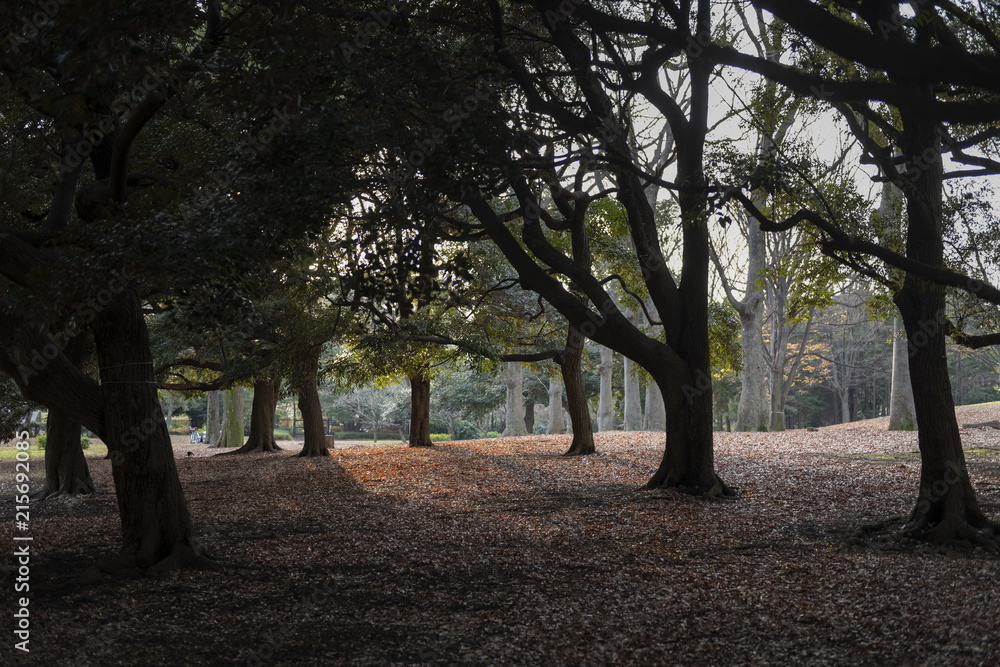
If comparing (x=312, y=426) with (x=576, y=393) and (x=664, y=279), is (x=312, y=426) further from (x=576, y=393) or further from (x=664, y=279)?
(x=664, y=279)

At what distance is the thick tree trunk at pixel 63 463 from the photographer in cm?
1350

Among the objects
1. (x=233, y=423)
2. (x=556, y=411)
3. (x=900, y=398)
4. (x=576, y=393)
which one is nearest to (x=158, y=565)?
(x=576, y=393)

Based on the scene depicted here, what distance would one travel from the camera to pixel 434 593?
20.5 feet

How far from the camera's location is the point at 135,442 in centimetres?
683

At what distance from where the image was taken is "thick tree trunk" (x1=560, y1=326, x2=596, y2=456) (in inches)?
655

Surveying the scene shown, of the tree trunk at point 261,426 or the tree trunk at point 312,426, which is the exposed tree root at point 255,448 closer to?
the tree trunk at point 261,426

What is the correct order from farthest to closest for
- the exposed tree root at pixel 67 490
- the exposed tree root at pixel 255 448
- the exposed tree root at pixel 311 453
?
the exposed tree root at pixel 255 448
the exposed tree root at pixel 311 453
the exposed tree root at pixel 67 490

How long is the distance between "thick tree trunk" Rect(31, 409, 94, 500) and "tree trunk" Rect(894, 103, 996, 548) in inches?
508

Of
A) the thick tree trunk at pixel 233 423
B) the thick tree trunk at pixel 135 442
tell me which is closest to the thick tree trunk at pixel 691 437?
the thick tree trunk at pixel 135 442

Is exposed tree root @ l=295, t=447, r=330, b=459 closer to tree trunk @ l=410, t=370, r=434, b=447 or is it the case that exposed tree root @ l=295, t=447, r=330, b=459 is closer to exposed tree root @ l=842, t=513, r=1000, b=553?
tree trunk @ l=410, t=370, r=434, b=447

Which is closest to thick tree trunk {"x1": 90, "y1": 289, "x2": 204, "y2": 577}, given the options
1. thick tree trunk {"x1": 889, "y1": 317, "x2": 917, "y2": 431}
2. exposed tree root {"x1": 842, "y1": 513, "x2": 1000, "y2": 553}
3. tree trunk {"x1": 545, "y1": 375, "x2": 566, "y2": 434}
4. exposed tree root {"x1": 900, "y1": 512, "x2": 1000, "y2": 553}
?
exposed tree root {"x1": 842, "y1": 513, "x2": 1000, "y2": 553}

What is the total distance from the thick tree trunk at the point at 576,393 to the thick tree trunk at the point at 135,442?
404 inches

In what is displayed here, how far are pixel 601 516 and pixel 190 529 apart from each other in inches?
188

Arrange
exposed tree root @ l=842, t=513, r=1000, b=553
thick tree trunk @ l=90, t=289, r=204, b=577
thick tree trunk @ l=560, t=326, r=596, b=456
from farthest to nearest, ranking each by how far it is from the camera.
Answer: thick tree trunk @ l=560, t=326, r=596, b=456
exposed tree root @ l=842, t=513, r=1000, b=553
thick tree trunk @ l=90, t=289, r=204, b=577
